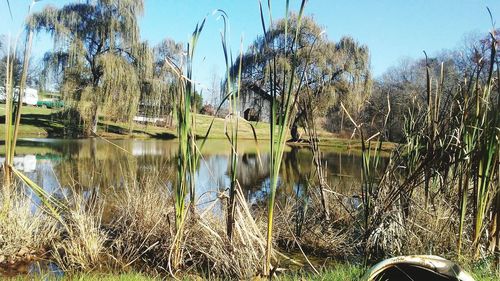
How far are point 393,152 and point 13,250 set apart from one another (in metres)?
3.39

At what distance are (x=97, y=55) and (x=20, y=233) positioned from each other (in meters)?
18.8

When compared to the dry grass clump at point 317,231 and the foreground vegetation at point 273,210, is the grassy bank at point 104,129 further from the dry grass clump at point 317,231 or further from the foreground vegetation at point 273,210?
the foreground vegetation at point 273,210

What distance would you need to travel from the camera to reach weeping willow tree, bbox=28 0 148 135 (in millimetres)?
19984

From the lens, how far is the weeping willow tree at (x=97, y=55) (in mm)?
19984

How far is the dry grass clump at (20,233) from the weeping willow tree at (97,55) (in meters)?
16.3

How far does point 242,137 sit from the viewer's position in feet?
107

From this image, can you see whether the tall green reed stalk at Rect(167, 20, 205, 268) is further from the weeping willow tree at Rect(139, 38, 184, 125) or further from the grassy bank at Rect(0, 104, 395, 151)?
the weeping willow tree at Rect(139, 38, 184, 125)

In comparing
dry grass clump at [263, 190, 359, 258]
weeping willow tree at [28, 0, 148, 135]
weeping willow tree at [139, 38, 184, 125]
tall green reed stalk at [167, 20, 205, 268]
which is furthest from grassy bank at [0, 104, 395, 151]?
tall green reed stalk at [167, 20, 205, 268]

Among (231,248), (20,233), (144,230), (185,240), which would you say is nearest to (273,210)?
(231,248)

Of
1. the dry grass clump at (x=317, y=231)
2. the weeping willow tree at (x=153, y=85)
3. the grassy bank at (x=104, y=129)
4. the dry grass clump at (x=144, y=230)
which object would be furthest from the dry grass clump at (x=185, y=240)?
the weeping willow tree at (x=153, y=85)

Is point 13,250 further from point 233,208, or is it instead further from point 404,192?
point 404,192

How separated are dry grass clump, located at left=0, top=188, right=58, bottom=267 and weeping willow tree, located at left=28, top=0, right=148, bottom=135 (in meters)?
16.3

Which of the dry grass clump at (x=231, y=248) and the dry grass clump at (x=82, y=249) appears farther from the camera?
the dry grass clump at (x=82, y=249)

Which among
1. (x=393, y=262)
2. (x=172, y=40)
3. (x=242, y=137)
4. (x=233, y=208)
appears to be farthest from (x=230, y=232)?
(x=242, y=137)
